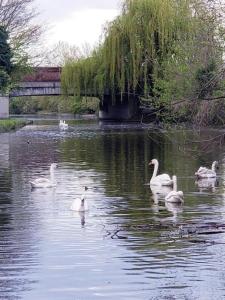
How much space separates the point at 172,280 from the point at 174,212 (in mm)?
7006

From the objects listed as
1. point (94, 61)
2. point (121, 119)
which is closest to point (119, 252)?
point (94, 61)

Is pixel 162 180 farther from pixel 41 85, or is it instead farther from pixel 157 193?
pixel 41 85

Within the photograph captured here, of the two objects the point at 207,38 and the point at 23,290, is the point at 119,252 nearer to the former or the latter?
the point at 23,290

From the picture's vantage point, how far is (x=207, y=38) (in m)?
14.4

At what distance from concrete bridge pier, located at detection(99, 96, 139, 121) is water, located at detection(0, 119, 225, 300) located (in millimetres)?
46201

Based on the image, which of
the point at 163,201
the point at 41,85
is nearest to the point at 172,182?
the point at 163,201

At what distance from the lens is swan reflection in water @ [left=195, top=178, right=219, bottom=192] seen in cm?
2425

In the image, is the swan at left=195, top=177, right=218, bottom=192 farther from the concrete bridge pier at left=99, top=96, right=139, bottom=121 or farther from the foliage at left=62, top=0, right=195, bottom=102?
the concrete bridge pier at left=99, top=96, right=139, bottom=121

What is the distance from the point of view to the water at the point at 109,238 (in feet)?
38.6

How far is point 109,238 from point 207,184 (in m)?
10.2

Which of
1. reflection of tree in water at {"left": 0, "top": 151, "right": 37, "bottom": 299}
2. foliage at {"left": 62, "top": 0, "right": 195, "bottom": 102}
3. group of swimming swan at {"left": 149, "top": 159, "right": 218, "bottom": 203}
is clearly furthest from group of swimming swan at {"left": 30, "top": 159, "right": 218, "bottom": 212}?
foliage at {"left": 62, "top": 0, "right": 195, "bottom": 102}

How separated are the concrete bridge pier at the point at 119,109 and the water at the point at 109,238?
46.2 m

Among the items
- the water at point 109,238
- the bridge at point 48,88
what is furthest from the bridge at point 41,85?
the water at point 109,238

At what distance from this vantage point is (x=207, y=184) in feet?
82.9
